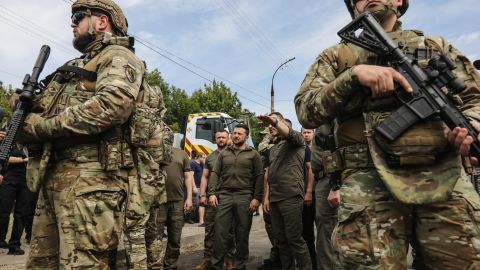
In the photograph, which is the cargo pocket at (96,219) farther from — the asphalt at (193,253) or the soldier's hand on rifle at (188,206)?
the soldier's hand on rifle at (188,206)

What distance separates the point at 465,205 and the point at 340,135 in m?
0.62

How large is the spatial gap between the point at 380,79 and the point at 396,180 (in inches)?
17.2

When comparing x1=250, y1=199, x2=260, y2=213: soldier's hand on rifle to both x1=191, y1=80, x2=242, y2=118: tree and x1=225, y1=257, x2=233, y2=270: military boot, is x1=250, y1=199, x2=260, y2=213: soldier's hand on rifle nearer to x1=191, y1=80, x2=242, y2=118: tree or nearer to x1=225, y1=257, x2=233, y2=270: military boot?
x1=225, y1=257, x2=233, y2=270: military boot

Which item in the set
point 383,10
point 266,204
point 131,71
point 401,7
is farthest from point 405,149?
point 266,204

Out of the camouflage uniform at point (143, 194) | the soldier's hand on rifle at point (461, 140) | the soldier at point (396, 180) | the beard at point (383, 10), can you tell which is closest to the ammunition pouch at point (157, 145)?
the camouflage uniform at point (143, 194)

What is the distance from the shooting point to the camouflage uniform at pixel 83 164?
230 cm

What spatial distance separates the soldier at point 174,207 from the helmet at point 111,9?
290 cm

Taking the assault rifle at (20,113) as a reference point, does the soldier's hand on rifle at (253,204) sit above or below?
below

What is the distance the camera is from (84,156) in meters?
2.42

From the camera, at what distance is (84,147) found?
2.44m

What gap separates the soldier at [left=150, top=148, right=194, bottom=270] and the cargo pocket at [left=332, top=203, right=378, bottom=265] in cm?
370

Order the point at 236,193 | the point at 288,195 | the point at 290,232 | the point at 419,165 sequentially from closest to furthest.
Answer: the point at 419,165, the point at 290,232, the point at 288,195, the point at 236,193

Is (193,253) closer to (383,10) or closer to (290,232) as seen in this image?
(290,232)

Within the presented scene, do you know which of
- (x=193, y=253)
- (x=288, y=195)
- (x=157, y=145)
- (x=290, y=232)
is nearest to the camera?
(x=157, y=145)
